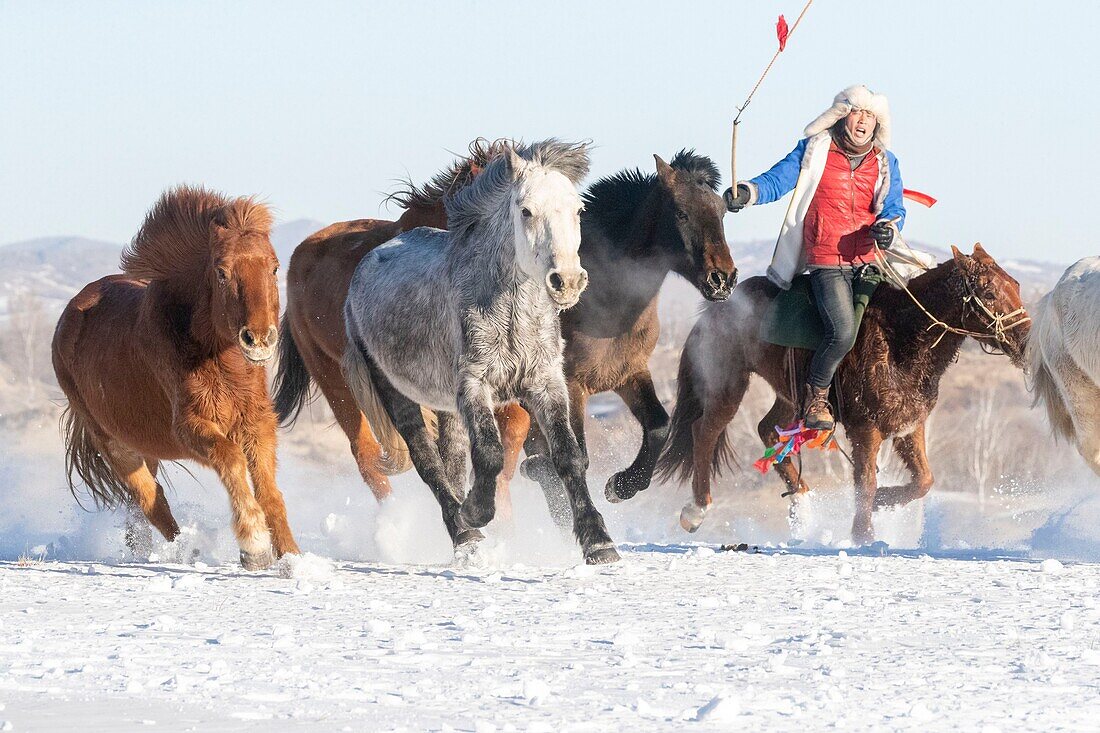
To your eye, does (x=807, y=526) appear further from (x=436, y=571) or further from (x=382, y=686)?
(x=382, y=686)

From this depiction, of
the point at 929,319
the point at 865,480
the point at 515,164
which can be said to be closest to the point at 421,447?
the point at 515,164

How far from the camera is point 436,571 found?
6785mm

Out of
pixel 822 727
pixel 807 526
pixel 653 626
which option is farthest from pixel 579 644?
pixel 807 526

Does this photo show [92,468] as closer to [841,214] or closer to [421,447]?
[421,447]

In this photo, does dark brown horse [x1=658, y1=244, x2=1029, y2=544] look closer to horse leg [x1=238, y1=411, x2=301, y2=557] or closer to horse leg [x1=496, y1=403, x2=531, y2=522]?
horse leg [x1=496, y1=403, x2=531, y2=522]

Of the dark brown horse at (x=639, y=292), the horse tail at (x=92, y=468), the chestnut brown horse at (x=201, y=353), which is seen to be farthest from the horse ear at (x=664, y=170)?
the horse tail at (x=92, y=468)

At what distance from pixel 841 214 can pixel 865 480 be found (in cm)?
145

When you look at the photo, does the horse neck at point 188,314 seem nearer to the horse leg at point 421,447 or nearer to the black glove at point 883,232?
the horse leg at point 421,447

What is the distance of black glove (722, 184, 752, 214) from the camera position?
7.92m

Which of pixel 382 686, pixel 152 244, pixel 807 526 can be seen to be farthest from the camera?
pixel 807 526

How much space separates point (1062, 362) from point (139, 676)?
4.96 metres

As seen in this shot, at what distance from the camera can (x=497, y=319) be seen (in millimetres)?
6559

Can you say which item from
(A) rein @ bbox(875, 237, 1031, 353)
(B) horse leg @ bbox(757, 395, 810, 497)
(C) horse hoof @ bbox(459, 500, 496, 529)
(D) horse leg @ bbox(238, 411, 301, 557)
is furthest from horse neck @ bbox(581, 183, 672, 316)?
(D) horse leg @ bbox(238, 411, 301, 557)

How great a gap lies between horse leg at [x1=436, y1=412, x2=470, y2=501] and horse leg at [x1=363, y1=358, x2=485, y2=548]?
0.05 m
